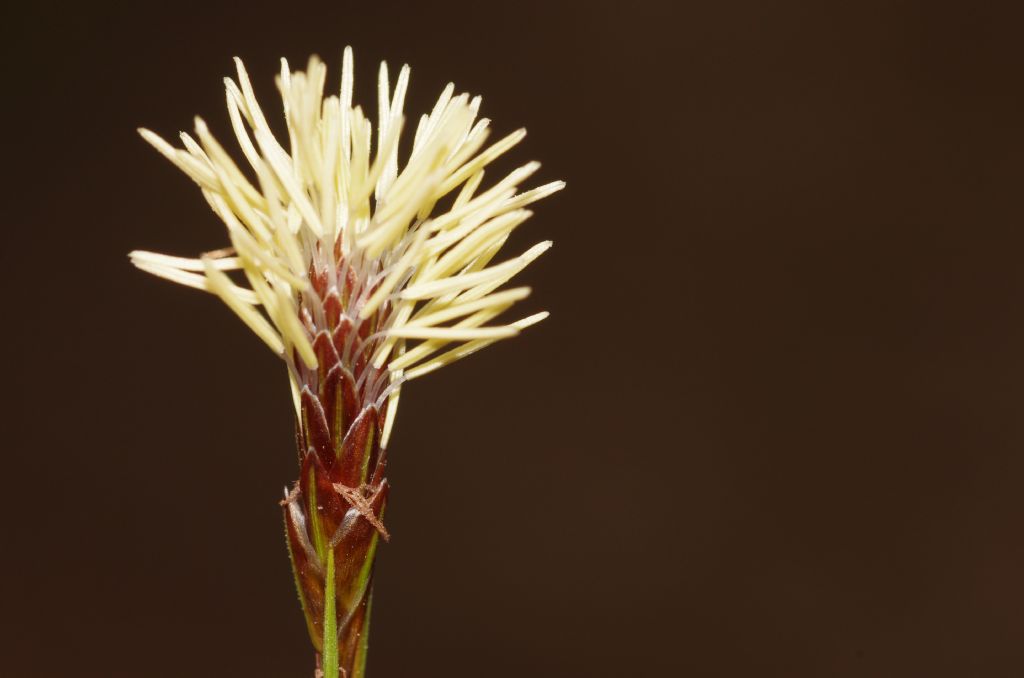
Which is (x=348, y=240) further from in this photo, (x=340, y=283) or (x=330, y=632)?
(x=330, y=632)

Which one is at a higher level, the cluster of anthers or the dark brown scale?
the cluster of anthers

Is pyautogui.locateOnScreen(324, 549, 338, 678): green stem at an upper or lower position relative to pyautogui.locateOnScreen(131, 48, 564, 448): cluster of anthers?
lower

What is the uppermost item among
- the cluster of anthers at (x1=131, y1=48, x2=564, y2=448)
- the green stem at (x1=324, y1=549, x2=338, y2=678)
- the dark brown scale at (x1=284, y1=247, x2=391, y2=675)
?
the cluster of anthers at (x1=131, y1=48, x2=564, y2=448)

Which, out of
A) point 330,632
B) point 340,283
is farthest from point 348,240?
point 330,632

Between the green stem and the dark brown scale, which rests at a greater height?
the dark brown scale

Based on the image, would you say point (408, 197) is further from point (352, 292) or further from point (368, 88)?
point (368, 88)

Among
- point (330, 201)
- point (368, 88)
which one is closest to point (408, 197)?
point (330, 201)
